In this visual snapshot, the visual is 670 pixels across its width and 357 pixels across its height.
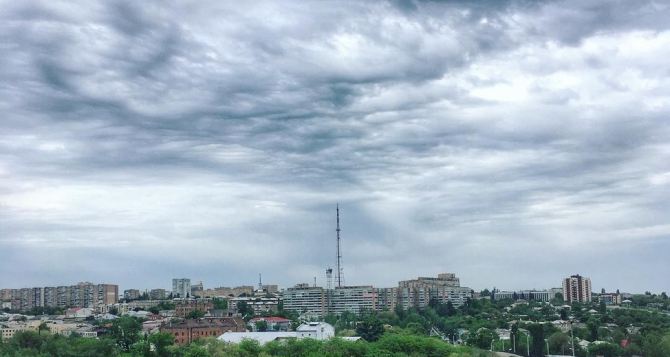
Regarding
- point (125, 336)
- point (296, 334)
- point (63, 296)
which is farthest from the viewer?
point (63, 296)

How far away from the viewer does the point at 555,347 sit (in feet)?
148

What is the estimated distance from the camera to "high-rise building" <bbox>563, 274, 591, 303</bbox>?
11550 centimetres

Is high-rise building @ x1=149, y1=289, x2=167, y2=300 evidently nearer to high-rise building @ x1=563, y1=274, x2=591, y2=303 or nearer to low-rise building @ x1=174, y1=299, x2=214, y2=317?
low-rise building @ x1=174, y1=299, x2=214, y2=317

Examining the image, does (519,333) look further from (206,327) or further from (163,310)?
(163,310)

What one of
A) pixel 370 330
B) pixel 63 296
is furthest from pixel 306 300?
pixel 370 330

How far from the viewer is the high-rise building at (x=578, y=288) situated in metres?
116

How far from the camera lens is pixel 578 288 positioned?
11600cm

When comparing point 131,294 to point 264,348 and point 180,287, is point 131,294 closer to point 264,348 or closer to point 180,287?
point 180,287

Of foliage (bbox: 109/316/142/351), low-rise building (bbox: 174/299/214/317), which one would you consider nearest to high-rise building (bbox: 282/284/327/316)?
low-rise building (bbox: 174/299/214/317)

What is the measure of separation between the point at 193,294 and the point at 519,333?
90.5 meters

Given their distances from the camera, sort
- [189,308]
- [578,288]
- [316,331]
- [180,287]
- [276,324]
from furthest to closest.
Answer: [180,287] → [578,288] → [189,308] → [276,324] → [316,331]

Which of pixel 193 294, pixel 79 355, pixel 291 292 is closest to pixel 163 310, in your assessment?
pixel 291 292

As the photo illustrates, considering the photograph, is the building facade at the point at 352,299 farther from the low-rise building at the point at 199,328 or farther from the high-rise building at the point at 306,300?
the low-rise building at the point at 199,328

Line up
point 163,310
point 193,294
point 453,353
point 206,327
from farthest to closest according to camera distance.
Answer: point 193,294, point 163,310, point 206,327, point 453,353
